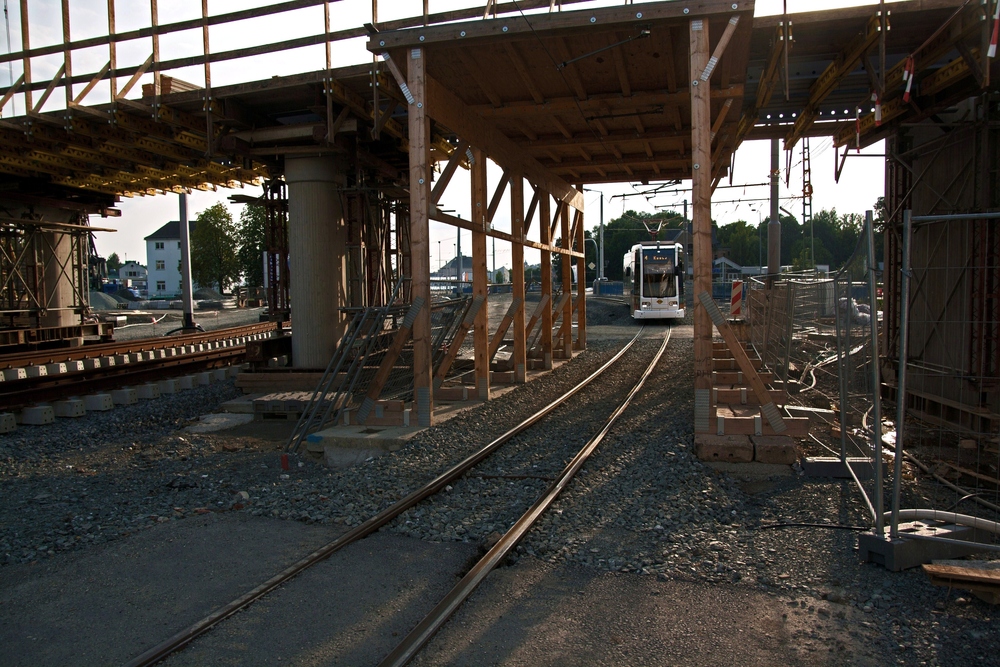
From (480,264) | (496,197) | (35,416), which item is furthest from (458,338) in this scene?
(35,416)

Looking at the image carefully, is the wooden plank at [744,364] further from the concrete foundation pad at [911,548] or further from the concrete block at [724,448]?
the concrete foundation pad at [911,548]

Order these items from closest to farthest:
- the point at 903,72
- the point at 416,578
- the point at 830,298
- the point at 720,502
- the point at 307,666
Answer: the point at 307,666, the point at 416,578, the point at 720,502, the point at 830,298, the point at 903,72

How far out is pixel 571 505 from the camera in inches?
230

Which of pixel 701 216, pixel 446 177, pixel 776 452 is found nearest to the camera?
pixel 776 452

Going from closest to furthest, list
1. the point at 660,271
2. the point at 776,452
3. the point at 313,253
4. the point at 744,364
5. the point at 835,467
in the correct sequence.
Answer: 1. the point at 835,467
2. the point at 776,452
3. the point at 744,364
4. the point at 313,253
5. the point at 660,271

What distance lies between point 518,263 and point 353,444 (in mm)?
5831

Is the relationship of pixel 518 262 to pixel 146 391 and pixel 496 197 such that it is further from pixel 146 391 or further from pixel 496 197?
pixel 146 391

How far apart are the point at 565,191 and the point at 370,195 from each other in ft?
15.5

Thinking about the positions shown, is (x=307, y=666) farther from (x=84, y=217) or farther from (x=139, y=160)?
(x=84, y=217)

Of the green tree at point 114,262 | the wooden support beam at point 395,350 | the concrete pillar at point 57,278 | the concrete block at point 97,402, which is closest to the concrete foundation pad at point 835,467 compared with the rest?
the wooden support beam at point 395,350

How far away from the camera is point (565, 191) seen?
16.6 m

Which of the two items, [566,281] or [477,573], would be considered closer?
[477,573]

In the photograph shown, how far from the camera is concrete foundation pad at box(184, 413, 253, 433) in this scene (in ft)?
35.7

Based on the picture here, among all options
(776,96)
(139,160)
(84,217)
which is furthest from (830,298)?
(84,217)
